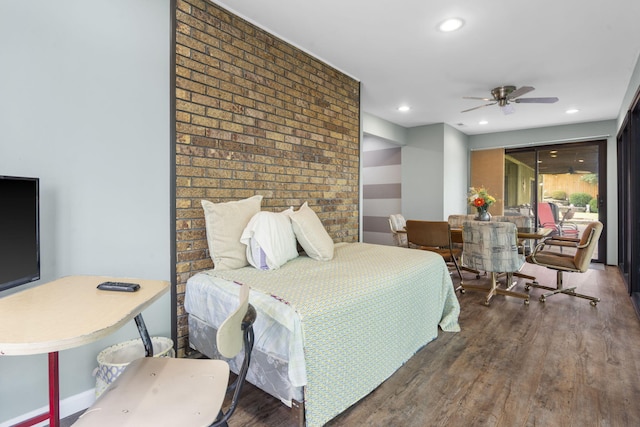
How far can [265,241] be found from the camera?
223 cm

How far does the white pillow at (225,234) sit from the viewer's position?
7.25 ft

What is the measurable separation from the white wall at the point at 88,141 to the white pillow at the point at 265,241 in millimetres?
528

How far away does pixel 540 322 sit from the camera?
9.94ft

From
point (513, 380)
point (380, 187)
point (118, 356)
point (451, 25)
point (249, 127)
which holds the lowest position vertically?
point (513, 380)

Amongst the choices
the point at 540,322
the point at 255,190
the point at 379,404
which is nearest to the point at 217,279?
the point at 255,190

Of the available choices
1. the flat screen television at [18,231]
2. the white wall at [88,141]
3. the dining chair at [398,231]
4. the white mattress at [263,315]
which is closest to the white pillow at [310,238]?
the white mattress at [263,315]

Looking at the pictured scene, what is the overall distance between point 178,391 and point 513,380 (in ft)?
6.50

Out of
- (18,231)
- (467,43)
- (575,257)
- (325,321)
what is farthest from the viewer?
(575,257)

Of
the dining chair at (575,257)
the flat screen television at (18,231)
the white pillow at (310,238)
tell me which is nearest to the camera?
the flat screen television at (18,231)

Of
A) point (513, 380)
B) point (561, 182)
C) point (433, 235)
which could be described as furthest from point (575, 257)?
point (561, 182)

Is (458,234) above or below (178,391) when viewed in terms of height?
above

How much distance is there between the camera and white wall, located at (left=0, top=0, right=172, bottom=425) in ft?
5.15

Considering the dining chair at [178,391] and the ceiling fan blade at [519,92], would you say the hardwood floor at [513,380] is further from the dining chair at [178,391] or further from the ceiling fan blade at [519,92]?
the ceiling fan blade at [519,92]

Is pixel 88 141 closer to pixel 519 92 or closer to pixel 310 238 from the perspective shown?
pixel 310 238
